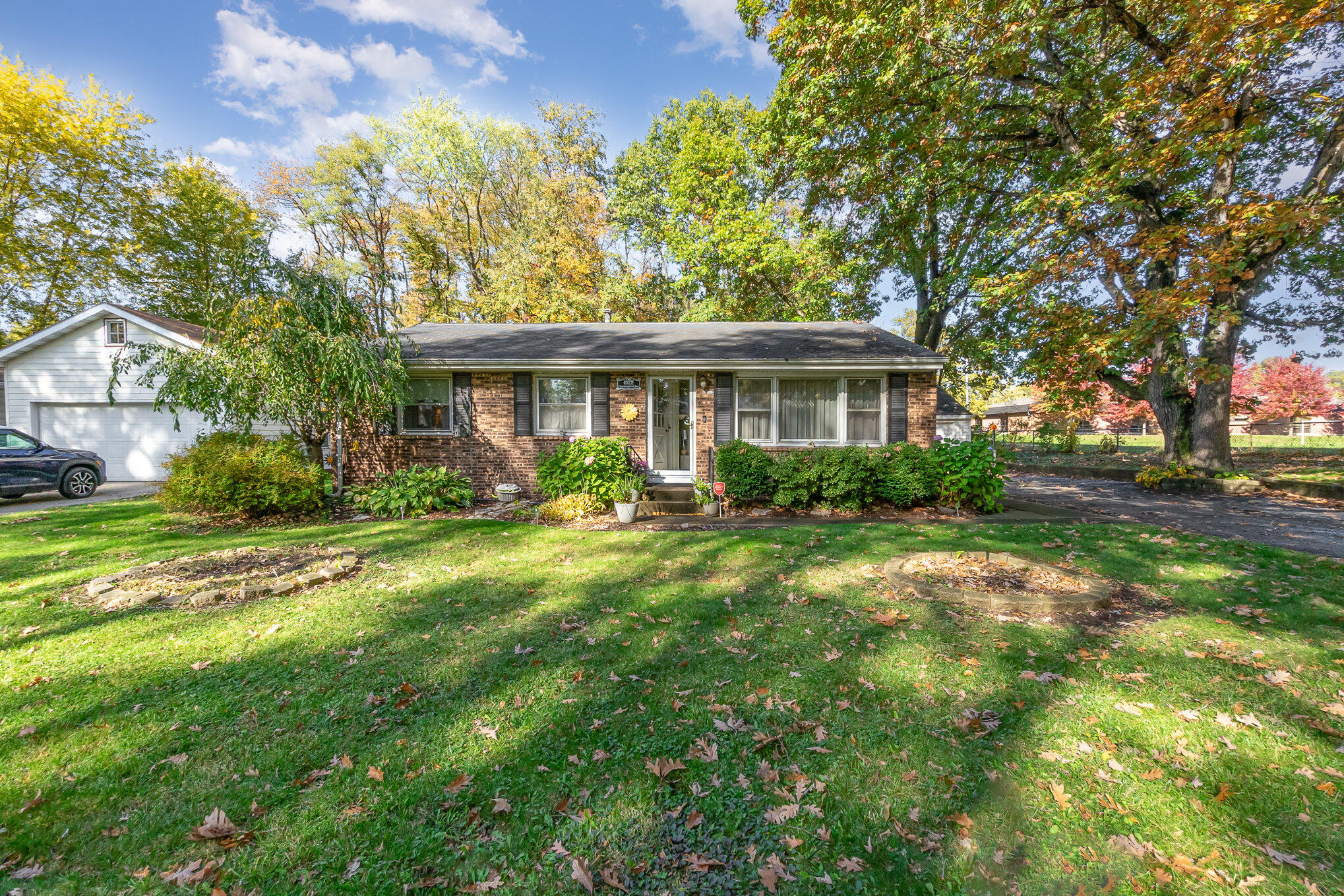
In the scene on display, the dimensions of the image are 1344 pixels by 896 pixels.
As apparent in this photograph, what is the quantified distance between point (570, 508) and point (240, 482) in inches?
198

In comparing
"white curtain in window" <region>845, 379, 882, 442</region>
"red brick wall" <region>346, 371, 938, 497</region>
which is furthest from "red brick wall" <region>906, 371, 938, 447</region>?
"red brick wall" <region>346, 371, 938, 497</region>

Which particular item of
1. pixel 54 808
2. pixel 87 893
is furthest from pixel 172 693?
pixel 87 893

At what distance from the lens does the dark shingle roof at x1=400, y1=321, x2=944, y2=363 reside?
→ 9.82 metres

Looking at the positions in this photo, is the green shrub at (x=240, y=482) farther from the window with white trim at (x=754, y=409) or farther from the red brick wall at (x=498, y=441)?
the window with white trim at (x=754, y=409)


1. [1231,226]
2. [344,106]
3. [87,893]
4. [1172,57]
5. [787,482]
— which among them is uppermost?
[344,106]

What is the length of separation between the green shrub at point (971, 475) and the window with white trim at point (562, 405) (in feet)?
22.6

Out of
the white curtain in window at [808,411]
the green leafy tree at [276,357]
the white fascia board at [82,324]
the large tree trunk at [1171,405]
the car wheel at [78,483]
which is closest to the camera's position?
the green leafy tree at [276,357]

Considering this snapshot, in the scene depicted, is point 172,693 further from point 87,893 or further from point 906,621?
point 906,621

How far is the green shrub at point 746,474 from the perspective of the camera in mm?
8617

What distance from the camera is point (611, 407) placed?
10.3m

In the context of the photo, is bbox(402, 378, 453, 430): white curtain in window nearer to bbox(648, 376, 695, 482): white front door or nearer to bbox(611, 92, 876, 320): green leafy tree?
bbox(648, 376, 695, 482): white front door

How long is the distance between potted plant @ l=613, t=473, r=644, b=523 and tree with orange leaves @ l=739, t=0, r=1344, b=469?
28.1 ft

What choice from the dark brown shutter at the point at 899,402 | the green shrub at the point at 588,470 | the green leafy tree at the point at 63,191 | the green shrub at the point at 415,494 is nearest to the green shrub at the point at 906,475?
the dark brown shutter at the point at 899,402

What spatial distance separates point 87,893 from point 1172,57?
1539cm
